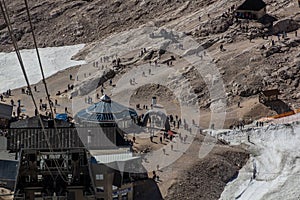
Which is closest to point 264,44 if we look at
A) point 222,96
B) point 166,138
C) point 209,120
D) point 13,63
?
point 222,96

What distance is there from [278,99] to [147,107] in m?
13.8

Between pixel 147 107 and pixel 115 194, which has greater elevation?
pixel 147 107

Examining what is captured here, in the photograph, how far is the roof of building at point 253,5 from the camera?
89.2 m

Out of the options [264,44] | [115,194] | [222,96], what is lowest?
[115,194]

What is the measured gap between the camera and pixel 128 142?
6384 centimetres

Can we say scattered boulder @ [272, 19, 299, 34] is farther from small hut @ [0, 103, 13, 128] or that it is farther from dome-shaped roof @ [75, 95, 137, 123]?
small hut @ [0, 103, 13, 128]

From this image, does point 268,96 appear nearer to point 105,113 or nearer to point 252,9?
point 105,113

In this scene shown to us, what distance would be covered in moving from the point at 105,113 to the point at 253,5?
101 ft

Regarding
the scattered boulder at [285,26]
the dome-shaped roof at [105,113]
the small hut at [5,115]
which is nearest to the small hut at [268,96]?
the dome-shaped roof at [105,113]

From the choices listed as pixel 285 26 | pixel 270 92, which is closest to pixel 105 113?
pixel 270 92

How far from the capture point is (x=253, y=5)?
89688 millimetres

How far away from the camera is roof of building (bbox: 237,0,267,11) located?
89.2 metres

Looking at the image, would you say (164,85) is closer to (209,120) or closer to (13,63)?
(209,120)

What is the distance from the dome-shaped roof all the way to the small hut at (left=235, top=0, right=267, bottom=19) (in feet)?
87.8
